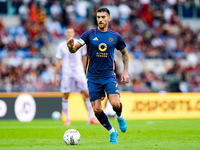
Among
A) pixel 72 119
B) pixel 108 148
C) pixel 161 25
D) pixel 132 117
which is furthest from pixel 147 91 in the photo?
pixel 108 148

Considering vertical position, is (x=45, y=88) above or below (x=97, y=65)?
below

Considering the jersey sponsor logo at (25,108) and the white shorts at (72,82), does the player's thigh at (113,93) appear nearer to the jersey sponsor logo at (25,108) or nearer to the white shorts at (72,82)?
the white shorts at (72,82)

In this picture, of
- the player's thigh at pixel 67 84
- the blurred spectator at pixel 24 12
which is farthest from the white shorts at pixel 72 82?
the blurred spectator at pixel 24 12

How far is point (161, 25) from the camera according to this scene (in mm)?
27078

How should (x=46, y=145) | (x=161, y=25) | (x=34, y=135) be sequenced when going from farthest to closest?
(x=161, y=25)
(x=34, y=135)
(x=46, y=145)

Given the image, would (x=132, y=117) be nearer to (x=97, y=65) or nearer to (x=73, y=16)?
(x=73, y=16)

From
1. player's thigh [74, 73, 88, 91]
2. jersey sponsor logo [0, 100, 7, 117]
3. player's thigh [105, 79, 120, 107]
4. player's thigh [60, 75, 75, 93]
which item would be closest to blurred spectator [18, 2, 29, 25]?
jersey sponsor logo [0, 100, 7, 117]

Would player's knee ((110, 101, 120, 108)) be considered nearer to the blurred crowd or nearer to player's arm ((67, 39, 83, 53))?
player's arm ((67, 39, 83, 53))

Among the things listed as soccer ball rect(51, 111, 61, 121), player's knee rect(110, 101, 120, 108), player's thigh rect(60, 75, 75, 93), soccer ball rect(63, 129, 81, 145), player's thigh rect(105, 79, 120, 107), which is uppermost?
player's thigh rect(105, 79, 120, 107)

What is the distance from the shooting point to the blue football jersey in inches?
332

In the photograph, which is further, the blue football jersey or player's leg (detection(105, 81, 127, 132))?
the blue football jersey

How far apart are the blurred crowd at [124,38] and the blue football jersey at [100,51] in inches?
391

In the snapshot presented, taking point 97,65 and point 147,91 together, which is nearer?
point 97,65

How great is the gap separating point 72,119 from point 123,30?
8914 mm
